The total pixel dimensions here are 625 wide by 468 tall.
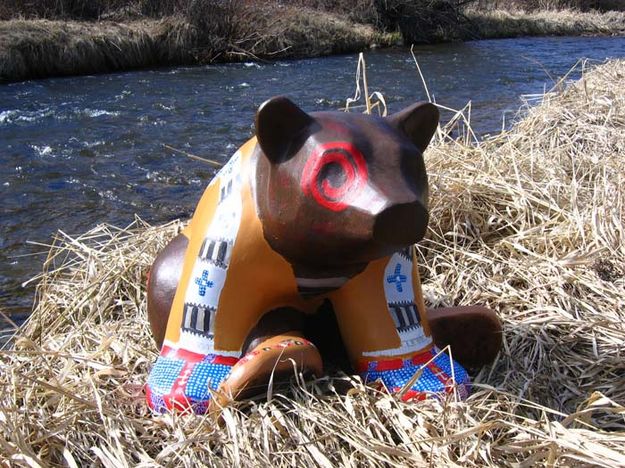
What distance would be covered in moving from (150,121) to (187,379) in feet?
17.6

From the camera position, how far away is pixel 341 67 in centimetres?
1007

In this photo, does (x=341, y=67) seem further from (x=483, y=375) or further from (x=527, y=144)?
(x=483, y=375)

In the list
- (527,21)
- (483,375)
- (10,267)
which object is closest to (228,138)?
(10,267)

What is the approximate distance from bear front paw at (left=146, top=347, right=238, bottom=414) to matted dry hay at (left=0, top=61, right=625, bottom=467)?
0.13 feet

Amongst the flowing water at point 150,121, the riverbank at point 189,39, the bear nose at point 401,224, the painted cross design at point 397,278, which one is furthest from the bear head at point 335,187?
the riverbank at point 189,39

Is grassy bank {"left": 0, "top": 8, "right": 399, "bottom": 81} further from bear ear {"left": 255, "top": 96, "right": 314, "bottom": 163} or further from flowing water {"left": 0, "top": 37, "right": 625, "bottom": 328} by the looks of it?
bear ear {"left": 255, "top": 96, "right": 314, "bottom": 163}

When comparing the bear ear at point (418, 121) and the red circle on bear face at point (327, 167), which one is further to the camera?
the bear ear at point (418, 121)

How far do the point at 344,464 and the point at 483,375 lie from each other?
1.93ft

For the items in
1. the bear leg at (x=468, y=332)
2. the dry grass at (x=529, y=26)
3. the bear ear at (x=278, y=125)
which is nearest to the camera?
the bear ear at (x=278, y=125)

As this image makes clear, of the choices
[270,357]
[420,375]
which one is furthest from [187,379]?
[420,375]

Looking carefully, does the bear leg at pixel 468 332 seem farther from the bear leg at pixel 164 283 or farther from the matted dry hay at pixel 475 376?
the bear leg at pixel 164 283

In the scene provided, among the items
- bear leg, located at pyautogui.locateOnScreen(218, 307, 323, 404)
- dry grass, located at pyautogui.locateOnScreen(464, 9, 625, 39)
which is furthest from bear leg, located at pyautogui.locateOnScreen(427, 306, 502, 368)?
dry grass, located at pyautogui.locateOnScreen(464, 9, 625, 39)

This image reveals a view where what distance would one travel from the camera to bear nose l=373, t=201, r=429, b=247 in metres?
1.38

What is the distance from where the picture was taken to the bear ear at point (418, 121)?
1.59 meters
